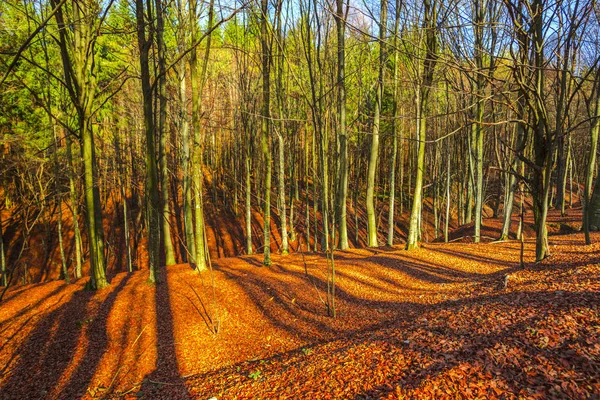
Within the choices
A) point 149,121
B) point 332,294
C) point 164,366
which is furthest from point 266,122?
point 164,366

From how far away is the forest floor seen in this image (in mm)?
2938

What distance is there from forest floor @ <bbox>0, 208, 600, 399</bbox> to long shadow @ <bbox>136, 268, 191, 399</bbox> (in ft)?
0.10

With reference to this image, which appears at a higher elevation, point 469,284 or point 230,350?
point 469,284

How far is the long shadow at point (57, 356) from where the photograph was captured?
465 centimetres

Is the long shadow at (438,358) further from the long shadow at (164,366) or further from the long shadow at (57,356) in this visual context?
the long shadow at (57,356)

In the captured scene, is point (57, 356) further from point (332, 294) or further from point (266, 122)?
point (266, 122)

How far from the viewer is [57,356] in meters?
5.46

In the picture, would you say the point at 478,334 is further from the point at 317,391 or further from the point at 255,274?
the point at 255,274

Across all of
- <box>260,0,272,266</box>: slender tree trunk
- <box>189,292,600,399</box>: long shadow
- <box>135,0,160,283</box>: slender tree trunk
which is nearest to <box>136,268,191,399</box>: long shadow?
<box>189,292,600,399</box>: long shadow

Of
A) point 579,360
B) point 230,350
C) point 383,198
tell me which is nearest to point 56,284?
point 230,350

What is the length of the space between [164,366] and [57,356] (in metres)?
1.89

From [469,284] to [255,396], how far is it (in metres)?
5.34

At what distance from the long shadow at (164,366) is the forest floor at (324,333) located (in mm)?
30

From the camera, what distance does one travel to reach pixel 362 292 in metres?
7.62
